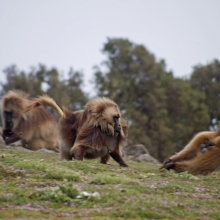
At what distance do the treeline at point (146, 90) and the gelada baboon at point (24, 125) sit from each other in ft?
45.1

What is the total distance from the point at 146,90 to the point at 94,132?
991 inches

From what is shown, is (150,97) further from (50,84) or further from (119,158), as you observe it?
(119,158)

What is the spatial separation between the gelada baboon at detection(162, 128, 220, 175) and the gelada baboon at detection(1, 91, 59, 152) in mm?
9072

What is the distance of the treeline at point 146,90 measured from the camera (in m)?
37.2

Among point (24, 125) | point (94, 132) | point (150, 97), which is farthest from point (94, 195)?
point (150, 97)

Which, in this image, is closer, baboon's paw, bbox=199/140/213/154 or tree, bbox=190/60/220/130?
baboon's paw, bbox=199/140/213/154

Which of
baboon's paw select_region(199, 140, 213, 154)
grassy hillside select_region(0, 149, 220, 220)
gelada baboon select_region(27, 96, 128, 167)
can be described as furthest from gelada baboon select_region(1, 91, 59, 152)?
grassy hillside select_region(0, 149, 220, 220)

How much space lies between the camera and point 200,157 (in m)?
13.0

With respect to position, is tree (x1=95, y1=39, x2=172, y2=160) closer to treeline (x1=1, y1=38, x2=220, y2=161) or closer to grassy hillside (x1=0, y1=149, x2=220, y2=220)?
treeline (x1=1, y1=38, x2=220, y2=161)

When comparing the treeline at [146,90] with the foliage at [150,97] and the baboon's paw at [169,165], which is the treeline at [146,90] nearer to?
the foliage at [150,97]

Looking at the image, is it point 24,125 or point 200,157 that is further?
point 24,125

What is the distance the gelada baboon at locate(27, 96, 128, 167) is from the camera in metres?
14.0

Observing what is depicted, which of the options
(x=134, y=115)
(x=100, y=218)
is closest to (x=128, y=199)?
(x=100, y=218)

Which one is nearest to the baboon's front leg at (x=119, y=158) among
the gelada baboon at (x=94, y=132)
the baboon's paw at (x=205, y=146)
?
the gelada baboon at (x=94, y=132)
